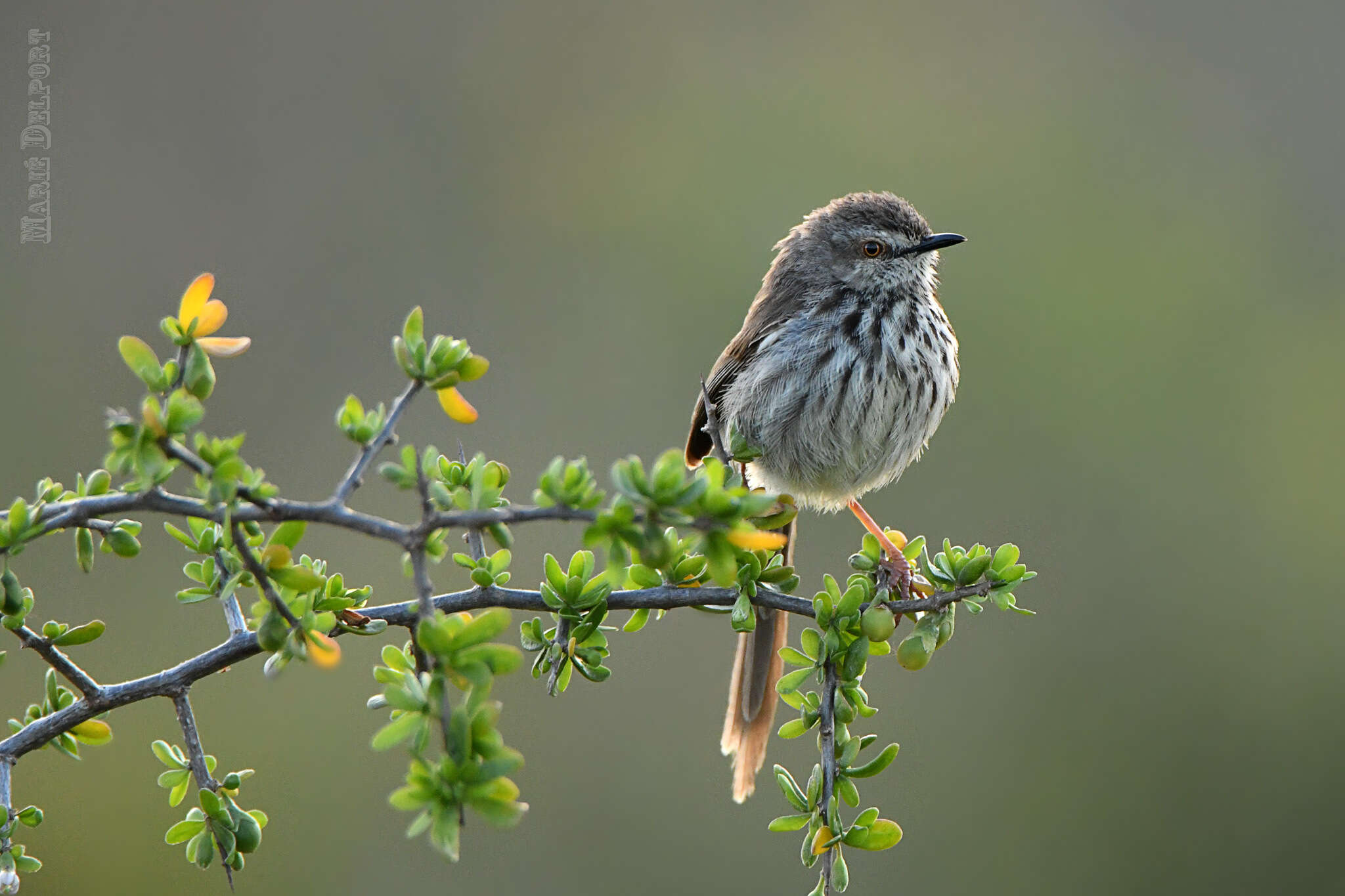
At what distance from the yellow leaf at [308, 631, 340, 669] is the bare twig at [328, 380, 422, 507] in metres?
0.26

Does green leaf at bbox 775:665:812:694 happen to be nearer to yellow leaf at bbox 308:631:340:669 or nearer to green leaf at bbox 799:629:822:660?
green leaf at bbox 799:629:822:660

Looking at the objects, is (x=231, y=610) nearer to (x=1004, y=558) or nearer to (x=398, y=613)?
(x=398, y=613)

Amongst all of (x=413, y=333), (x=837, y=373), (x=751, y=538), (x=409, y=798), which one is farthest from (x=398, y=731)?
(x=837, y=373)

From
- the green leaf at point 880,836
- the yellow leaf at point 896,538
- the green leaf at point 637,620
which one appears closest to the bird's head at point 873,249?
the yellow leaf at point 896,538

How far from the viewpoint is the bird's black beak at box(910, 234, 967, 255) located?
17.2 ft

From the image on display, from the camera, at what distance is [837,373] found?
4895mm

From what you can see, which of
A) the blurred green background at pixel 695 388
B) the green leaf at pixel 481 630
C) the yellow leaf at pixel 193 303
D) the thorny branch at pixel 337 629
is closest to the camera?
the green leaf at pixel 481 630

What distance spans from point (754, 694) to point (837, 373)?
1.27 metres

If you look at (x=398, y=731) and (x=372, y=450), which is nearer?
(x=398, y=731)

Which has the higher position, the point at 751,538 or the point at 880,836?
the point at 751,538

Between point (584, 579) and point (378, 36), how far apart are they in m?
11.8

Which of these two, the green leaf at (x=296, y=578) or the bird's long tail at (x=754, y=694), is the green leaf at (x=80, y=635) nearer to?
the green leaf at (x=296, y=578)

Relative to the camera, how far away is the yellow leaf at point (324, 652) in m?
2.21

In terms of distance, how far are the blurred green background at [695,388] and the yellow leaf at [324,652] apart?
6.79m
